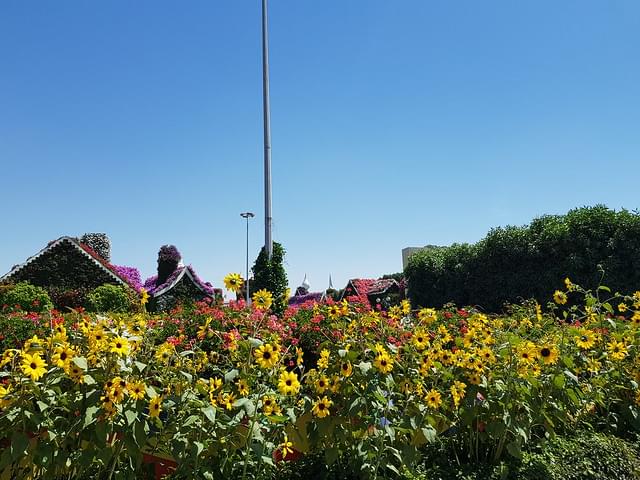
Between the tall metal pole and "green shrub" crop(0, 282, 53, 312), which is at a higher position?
the tall metal pole

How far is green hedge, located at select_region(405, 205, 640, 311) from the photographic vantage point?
441 inches

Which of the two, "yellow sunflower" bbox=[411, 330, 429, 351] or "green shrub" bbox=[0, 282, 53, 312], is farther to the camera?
"green shrub" bbox=[0, 282, 53, 312]

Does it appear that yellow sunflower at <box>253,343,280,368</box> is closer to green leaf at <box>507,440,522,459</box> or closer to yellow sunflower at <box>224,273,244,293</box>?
yellow sunflower at <box>224,273,244,293</box>

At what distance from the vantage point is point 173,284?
23422 mm

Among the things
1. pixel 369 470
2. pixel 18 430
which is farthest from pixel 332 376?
pixel 18 430

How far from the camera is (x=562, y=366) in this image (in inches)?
140

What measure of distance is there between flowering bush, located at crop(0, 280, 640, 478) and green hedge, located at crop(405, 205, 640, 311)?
24.1 feet

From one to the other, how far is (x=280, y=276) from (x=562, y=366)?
318 inches

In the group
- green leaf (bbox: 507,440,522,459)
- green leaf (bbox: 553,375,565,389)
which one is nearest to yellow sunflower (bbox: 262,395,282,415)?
green leaf (bbox: 507,440,522,459)

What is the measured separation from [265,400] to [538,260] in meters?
11.1

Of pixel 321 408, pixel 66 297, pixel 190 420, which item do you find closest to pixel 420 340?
pixel 321 408

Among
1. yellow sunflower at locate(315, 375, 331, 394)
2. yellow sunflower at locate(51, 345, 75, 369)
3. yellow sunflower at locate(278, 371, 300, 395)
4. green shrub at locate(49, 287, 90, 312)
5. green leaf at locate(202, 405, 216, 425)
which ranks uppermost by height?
green shrub at locate(49, 287, 90, 312)

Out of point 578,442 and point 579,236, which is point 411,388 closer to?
point 578,442

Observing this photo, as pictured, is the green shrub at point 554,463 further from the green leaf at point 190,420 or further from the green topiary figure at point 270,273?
the green topiary figure at point 270,273
